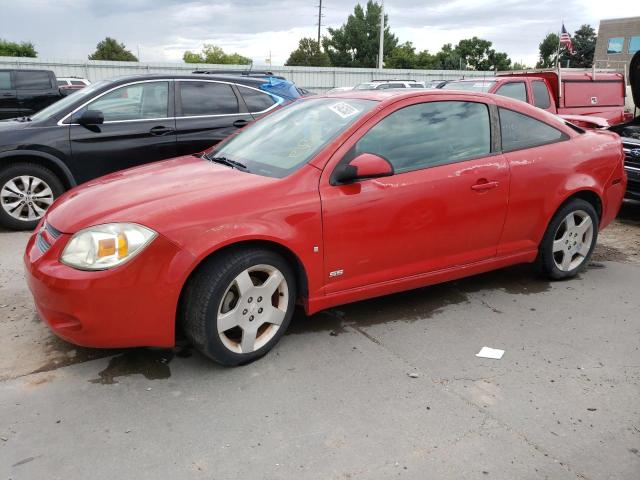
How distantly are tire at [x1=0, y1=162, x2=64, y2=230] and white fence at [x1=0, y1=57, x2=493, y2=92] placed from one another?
18277 millimetres

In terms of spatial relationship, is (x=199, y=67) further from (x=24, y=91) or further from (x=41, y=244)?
(x=41, y=244)

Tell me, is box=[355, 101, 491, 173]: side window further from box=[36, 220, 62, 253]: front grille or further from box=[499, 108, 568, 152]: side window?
box=[36, 220, 62, 253]: front grille

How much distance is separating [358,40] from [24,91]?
6961cm

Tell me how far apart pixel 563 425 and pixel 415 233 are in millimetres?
1455

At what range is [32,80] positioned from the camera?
42.6ft

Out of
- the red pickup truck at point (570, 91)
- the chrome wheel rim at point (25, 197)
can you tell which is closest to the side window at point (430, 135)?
the chrome wheel rim at point (25, 197)

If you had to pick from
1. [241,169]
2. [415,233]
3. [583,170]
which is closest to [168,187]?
[241,169]

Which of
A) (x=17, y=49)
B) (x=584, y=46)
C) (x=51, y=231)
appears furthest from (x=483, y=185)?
(x=584, y=46)

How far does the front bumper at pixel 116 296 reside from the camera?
9.13ft

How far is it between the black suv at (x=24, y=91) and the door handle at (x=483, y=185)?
11.8 m

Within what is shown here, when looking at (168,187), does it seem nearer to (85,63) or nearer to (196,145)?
(196,145)

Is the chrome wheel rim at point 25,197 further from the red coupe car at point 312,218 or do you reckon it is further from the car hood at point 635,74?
the car hood at point 635,74

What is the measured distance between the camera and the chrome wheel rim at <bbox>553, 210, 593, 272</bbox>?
451cm

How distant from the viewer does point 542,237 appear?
439 cm
